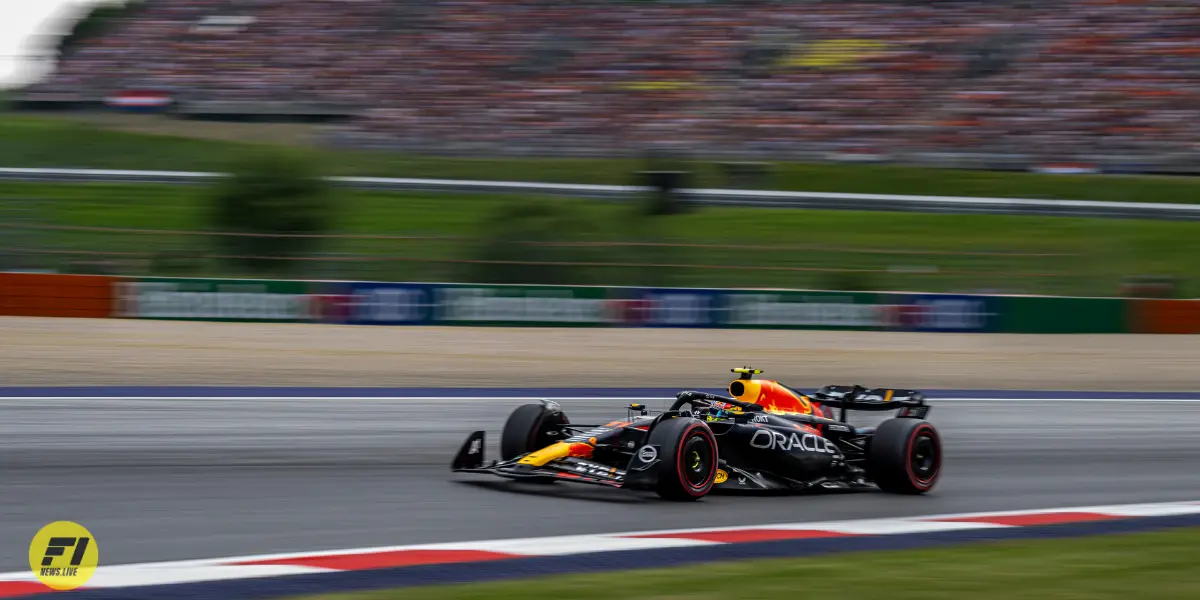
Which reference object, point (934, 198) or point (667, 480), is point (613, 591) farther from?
point (934, 198)

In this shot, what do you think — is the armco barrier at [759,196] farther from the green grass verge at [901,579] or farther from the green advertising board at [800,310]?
the green grass verge at [901,579]

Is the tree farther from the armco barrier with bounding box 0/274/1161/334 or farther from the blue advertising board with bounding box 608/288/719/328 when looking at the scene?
the blue advertising board with bounding box 608/288/719/328

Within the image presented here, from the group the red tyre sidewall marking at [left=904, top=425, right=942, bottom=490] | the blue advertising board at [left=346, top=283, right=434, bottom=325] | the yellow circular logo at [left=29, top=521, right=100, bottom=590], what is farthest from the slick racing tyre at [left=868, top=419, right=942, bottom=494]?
the blue advertising board at [left=346, top=283, right=434, bottom=325]

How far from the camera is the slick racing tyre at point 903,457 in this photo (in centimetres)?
817

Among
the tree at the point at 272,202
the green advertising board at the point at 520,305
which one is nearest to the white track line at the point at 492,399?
the green advertising board at the point at 520,305

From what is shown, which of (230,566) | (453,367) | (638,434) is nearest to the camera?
(230,566)

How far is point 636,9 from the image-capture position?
30.3 m

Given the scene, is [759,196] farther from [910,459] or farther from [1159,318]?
[910,459]

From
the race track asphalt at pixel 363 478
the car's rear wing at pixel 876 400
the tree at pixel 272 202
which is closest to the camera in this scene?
the race track asphalt at pixel 363 478

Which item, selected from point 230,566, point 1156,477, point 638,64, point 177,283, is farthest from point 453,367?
point 638,64

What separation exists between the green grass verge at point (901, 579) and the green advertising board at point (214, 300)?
11403 millimetres

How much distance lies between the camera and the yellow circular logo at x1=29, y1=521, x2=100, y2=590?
5.15 metres

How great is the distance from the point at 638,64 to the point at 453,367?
1479 cm

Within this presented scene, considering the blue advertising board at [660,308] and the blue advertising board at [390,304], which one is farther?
the blue advertising board at [660,308]
